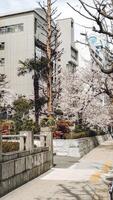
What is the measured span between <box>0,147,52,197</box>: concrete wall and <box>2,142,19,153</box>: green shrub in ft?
1.57

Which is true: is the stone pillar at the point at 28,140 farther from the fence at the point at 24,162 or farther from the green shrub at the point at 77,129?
the green shrub at the point at 77,129

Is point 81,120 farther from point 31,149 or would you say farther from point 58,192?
point 58,192

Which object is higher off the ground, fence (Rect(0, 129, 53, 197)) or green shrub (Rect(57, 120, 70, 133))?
green shrub (Rect(57, 120, 70, 133))

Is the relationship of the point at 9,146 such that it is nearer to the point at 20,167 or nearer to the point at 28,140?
the point at 20,167

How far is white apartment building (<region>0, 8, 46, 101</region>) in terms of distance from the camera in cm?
5959

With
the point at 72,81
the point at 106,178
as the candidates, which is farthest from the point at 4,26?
the point at 106,178

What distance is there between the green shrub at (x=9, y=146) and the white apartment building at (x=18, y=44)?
40467 millimetres

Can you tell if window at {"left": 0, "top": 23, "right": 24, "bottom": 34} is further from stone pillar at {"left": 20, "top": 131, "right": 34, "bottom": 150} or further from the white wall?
stone pillar at {"left": 20, "top": 131, "right": 34, "bottom": 150}

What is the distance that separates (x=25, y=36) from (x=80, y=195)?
4815 cm

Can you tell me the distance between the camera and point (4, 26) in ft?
206

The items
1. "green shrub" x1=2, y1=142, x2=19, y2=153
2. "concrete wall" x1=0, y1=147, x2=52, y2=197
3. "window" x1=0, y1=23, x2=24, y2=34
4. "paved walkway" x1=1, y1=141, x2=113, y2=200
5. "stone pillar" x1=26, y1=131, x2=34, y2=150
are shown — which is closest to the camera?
"paved walkway" x1=1, y1=141, x2=113, y2=200

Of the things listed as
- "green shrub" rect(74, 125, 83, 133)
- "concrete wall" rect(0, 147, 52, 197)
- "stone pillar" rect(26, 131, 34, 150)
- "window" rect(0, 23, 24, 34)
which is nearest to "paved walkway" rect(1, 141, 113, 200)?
"concrete wall" rect(0, 147, 52, 197)

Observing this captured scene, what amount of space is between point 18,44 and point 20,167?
45.6 metres

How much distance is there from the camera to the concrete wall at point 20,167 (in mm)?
14320
